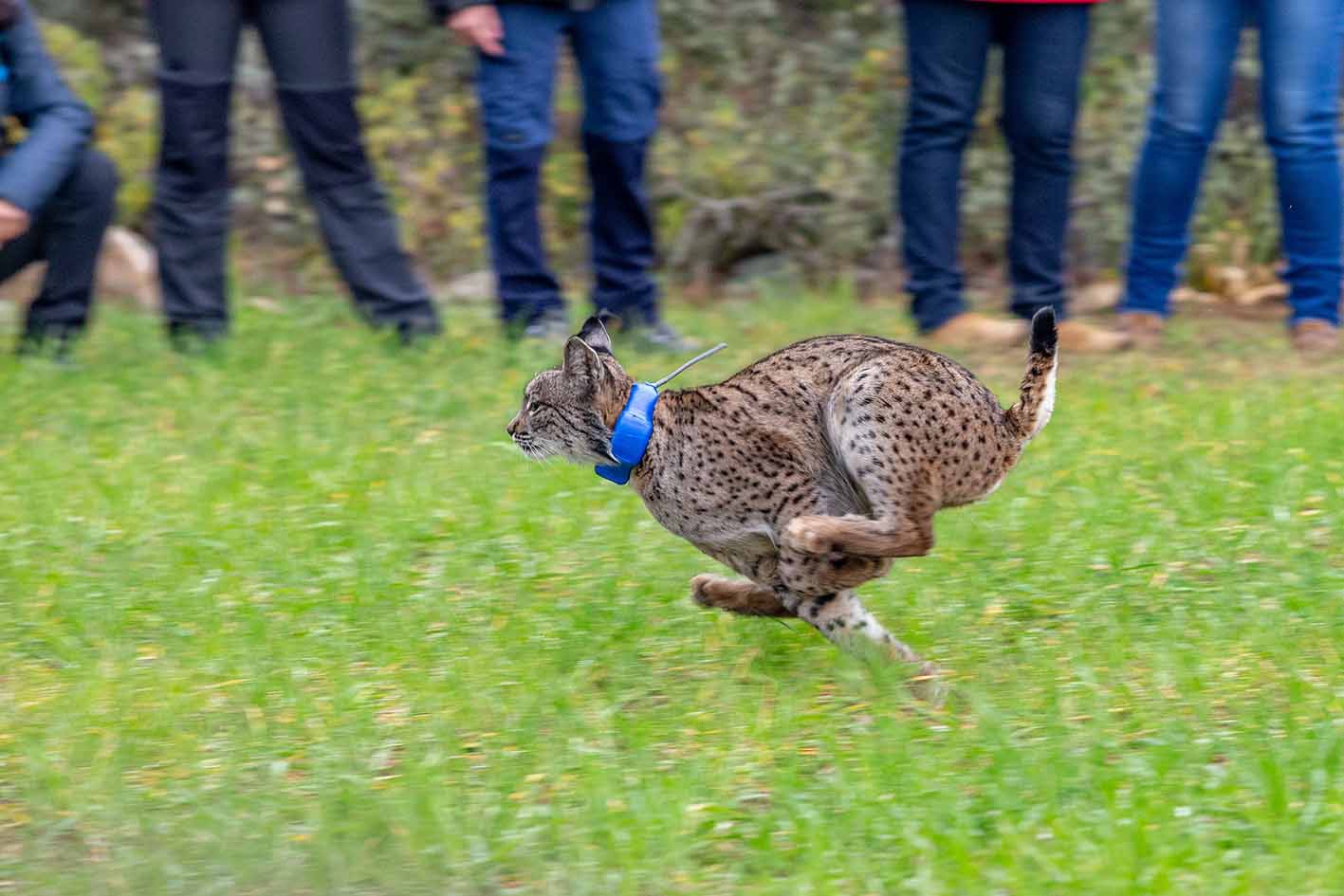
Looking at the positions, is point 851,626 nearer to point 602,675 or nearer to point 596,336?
point 602,675

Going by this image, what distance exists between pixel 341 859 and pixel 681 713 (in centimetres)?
92

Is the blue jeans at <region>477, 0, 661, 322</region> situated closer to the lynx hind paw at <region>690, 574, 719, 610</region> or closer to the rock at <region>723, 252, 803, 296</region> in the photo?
the rock at <region>723, 252, 803, 296</region>

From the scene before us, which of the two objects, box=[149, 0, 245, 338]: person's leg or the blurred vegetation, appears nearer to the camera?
box=[149, 0, 245, 338]: person's leg

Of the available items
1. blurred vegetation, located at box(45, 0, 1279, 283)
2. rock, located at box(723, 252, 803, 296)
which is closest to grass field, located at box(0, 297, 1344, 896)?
blurred vegetation, located at box(45, 0, 1279, 283)

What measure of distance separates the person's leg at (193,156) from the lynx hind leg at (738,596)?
11.4ft

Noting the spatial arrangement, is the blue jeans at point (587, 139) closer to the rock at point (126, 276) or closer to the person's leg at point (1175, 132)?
the person's leg at point (1175, 132)

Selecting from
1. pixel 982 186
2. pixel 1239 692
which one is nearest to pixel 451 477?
pixel 1239 692

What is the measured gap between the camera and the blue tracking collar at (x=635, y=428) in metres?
4.26

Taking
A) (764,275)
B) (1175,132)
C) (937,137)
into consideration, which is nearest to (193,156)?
Result: (937,137)

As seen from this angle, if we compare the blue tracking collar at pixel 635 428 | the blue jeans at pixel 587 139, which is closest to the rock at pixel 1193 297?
the blue jeans at pixel 587 139

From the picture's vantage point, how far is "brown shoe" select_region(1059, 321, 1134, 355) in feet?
24.5

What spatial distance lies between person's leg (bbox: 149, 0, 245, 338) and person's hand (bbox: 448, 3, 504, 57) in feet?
2.89

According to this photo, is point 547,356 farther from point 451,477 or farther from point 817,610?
point 817,610

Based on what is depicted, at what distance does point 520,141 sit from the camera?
7.11 m
